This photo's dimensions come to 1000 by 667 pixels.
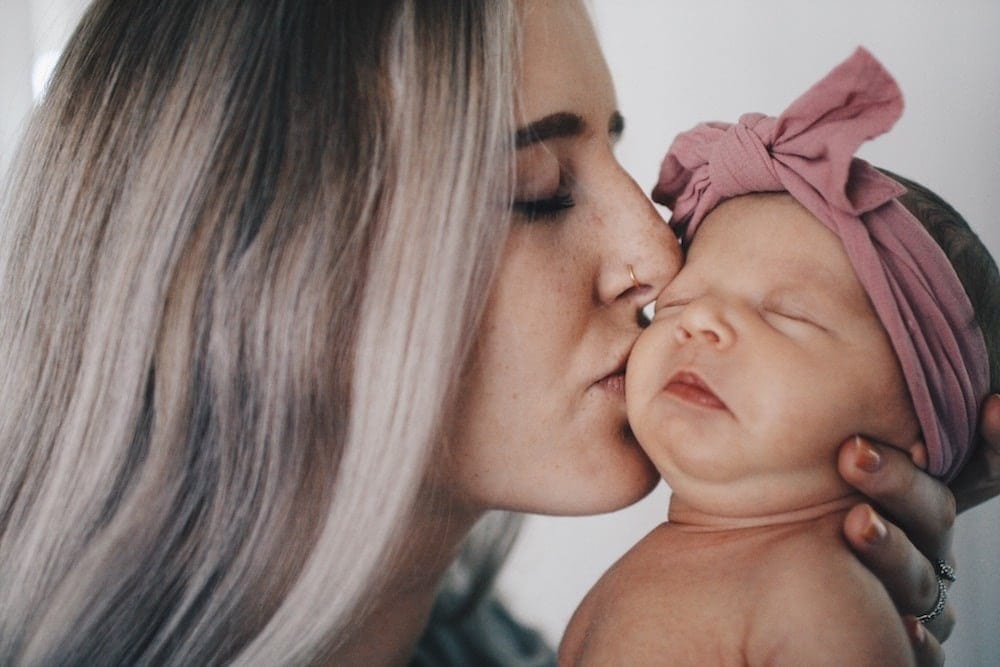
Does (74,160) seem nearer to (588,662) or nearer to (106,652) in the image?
(106,652)

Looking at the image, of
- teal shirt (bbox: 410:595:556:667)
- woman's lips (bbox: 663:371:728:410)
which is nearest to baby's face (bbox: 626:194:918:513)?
woman's lips (bbox: 663:371:728:410)

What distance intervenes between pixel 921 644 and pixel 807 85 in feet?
1.55

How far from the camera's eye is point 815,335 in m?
0.58

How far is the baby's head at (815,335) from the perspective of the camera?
0.57 metres

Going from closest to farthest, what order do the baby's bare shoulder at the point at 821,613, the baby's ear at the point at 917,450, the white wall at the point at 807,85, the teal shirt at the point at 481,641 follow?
1. the baby's bare shoulder at the point at 821,613
2. the baby's ear at the point at 917,450
3. the white wall at the point at 807,85
4. the teal shirt at the point at 481,641

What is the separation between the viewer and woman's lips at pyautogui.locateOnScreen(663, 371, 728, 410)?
0.59 metres

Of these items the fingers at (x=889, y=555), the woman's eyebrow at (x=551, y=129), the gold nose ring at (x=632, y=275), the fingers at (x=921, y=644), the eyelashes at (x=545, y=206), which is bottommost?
the fingers at (x=921, y=644)

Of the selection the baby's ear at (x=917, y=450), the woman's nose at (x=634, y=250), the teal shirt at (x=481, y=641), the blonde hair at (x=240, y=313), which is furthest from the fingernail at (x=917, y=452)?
→ the teal shirt at (x=481, y=641)

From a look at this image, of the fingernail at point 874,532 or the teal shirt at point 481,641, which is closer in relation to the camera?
the fingernail at point 874,532

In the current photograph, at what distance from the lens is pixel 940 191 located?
0.73 meters

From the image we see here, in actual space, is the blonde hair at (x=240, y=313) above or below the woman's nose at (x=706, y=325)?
above

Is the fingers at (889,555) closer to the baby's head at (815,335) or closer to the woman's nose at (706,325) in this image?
the baby's head at (815,335)

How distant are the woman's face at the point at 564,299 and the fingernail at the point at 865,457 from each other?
7.3 inches

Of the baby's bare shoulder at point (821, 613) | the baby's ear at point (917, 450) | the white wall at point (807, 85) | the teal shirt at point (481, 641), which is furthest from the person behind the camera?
the teal shirt at point (481, 641)
